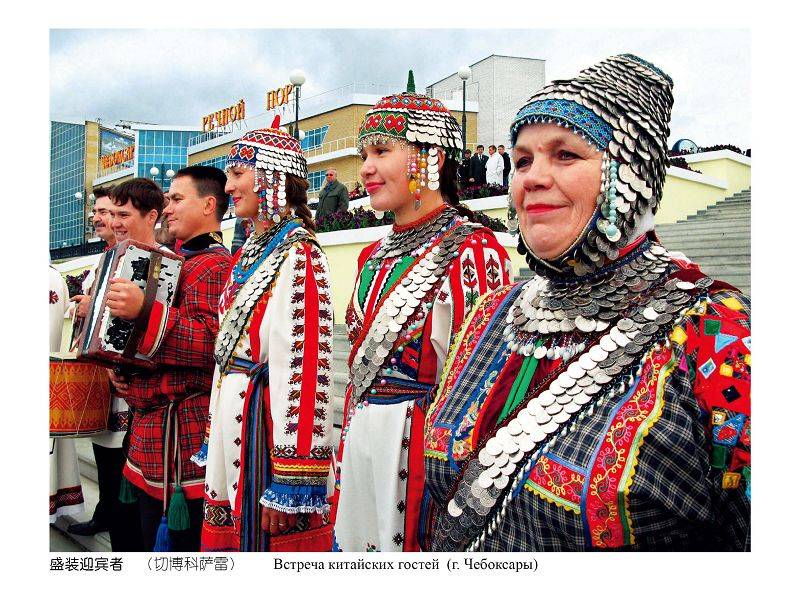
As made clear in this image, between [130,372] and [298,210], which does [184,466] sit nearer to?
[130,372]

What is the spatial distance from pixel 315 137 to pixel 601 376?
32114 mm

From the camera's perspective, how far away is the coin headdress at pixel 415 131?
287 cm

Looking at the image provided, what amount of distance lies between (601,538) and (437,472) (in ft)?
1.48

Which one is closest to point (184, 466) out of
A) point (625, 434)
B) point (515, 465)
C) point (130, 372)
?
point (130, 372)

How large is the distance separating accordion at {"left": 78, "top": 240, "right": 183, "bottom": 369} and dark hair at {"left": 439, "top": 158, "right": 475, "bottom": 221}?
4.89 feet

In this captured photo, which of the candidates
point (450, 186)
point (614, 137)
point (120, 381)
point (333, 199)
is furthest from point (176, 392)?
point (333, 199)

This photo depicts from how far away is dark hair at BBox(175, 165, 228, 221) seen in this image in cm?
394

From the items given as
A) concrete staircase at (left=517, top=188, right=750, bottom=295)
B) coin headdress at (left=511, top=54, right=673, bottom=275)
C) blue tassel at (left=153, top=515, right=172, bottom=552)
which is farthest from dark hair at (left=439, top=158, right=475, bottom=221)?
concrete staircase at (left=517, top=188, right=750, bottom=295)

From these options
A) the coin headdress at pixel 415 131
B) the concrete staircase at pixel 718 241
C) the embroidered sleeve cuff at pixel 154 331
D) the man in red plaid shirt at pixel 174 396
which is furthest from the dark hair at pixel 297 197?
the concrete staircase at pixel 718 241

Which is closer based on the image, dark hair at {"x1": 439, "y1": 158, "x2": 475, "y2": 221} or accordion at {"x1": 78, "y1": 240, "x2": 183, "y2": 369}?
dark hair at {"x1": 439, "y1": 158, "x2": 475, "y2": 221}

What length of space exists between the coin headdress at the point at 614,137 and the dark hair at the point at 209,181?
2.67 meters

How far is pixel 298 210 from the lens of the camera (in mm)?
3566

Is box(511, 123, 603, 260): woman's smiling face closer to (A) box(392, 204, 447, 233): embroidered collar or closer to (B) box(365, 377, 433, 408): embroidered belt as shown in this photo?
(B) box(365, 377, 433, 408): embroidered belt

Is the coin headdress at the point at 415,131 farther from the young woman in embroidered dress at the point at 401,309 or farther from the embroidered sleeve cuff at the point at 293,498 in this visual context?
the embroidered sleeve cuff at the point at 293,498
